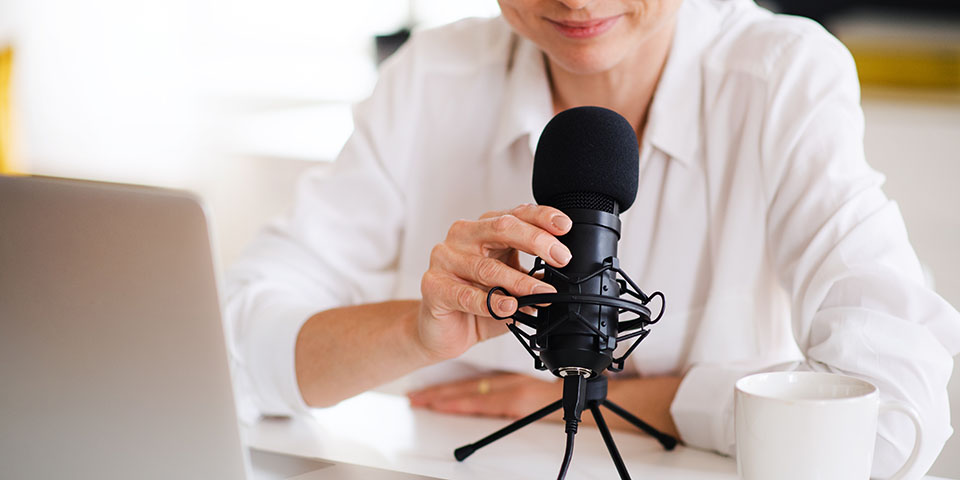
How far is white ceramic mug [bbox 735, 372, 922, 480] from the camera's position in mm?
667

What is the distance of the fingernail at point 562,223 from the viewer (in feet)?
2.36

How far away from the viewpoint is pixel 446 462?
89cm

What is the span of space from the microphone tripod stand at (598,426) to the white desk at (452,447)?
12 millimetres

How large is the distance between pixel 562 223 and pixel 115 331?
33 centimetres

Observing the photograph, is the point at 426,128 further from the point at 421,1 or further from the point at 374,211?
the point at 421,1

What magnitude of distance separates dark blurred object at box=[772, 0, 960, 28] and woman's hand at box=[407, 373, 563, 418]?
198cm

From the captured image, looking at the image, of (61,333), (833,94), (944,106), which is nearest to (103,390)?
(61,333)

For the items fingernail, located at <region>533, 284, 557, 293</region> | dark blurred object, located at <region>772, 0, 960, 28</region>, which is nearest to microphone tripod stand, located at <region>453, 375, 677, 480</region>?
fingernail, located at <region>533, 284, 557, 293</region>

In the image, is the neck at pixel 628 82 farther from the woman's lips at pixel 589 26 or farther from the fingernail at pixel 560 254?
the fingernail at pixel 560 254

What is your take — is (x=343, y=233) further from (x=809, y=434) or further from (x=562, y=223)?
(x=809, y=434)

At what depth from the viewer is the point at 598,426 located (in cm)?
85

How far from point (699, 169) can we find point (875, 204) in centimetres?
22

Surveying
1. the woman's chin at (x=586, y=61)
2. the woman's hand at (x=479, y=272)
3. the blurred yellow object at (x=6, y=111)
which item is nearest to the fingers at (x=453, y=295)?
the woman's hand at (x=479, y=272)

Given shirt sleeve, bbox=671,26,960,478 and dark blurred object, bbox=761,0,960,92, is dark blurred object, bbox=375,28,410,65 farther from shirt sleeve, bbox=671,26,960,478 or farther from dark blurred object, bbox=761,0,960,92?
shirt sleeve, bbox=671,26,960,478
